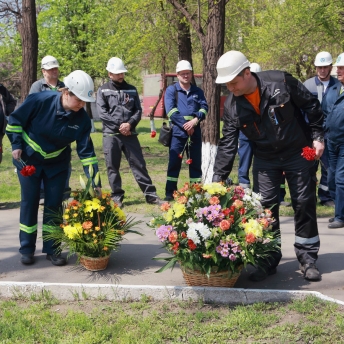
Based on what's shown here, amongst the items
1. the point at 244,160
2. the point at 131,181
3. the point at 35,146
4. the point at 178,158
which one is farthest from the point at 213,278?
the point at 131,181

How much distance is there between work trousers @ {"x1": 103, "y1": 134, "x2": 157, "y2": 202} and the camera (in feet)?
28.8

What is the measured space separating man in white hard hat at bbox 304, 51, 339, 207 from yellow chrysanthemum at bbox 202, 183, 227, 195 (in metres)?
3.80

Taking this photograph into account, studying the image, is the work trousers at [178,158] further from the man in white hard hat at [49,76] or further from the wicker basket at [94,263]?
the wicker basket at [94,263]

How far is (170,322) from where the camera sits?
14.2ft

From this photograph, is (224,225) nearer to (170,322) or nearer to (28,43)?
(170,322)

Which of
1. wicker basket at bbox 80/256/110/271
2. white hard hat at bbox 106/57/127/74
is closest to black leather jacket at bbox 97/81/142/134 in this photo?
white hard hat at bbox 106/57/127/74

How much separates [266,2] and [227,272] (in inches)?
843

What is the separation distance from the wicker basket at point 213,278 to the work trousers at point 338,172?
3081 mm

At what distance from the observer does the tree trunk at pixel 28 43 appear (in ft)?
39.3

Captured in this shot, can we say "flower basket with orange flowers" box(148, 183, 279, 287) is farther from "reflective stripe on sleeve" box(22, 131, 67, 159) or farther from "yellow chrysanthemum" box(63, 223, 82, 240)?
"reflective stripe on sleeve" box(22, 131, 67, 159)

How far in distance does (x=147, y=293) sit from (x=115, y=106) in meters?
4.40

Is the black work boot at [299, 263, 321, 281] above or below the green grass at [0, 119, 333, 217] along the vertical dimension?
above

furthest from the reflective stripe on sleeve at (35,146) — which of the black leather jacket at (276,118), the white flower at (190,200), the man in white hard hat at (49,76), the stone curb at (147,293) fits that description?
the man in white hard hat at (49,76)

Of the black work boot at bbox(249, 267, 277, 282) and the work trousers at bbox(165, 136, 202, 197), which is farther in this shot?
the work trousers at bbox(165, 136, 202, 197)
